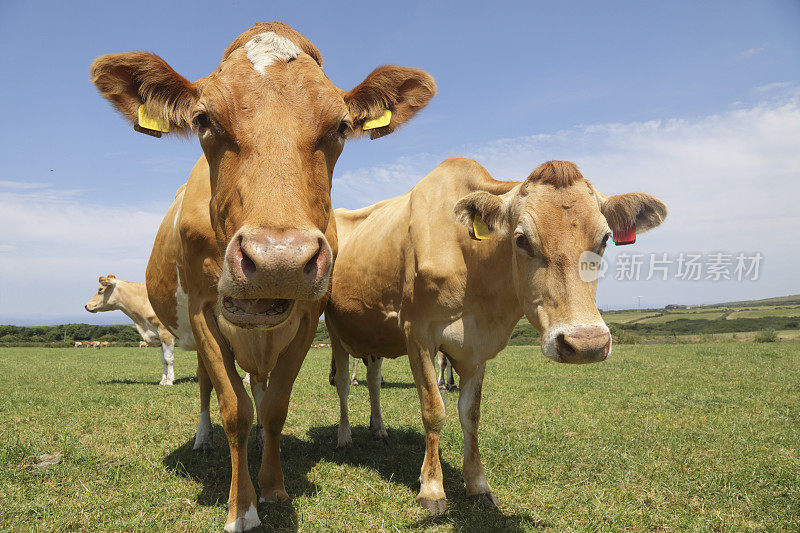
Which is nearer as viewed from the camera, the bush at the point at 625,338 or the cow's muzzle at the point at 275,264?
the cow's muzzle at the point at 275,264

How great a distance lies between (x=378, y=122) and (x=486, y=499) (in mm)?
3110

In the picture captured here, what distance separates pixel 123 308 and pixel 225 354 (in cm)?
1424

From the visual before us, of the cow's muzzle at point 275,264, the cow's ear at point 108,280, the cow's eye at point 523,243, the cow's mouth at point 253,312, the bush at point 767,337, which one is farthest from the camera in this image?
the bush at point 767,337

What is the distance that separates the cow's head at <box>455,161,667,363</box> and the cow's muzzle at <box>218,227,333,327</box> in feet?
5.33

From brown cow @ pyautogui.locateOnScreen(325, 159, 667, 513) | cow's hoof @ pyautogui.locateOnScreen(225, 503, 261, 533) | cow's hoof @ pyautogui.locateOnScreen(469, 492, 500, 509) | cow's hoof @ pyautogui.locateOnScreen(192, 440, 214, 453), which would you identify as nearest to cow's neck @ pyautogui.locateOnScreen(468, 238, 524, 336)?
brown cow @ pyautogui.locateOnScreen(325, 159, 667, 513)

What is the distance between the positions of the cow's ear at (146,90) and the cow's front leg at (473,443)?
10.1ft

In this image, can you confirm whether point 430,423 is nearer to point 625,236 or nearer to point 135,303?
point 625,236

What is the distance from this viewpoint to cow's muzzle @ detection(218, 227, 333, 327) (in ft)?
7.12

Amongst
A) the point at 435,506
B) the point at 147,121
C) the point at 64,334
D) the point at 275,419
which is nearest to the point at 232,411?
the point at 275,419

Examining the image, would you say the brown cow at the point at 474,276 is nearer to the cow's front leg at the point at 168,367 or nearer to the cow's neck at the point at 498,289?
the cow's neck at the point at 498,289

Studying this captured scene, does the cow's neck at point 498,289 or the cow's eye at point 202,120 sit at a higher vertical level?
the cow's eye at point 202,120

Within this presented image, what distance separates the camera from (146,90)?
3178mm

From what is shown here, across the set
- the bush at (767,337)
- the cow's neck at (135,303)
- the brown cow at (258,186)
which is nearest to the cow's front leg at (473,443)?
the brown cow at (258,186)

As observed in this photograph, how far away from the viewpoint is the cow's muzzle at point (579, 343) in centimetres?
285
